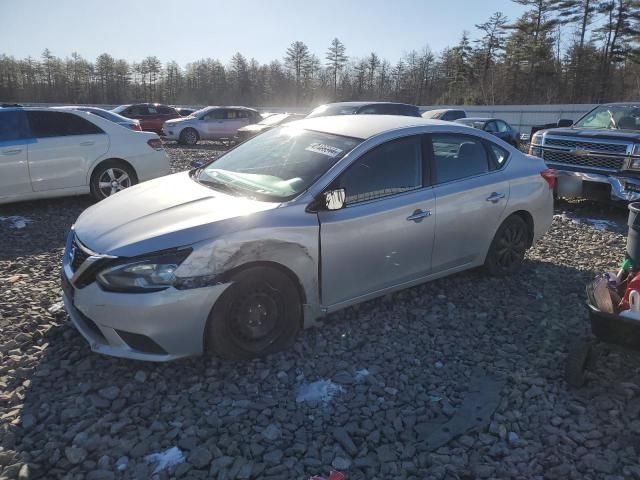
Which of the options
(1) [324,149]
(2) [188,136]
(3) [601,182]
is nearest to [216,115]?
(2) [188,136]

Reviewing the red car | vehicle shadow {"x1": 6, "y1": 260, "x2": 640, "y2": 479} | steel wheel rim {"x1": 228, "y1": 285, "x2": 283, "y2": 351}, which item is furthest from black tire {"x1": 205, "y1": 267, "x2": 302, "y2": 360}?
the red car

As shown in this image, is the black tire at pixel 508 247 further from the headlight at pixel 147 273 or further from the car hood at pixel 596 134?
the car hood at pixel 596 134

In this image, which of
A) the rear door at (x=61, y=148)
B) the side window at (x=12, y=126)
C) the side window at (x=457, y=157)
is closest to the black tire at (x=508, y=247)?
the side window at (x=457, y=157)

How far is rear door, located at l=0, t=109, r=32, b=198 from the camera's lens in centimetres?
678

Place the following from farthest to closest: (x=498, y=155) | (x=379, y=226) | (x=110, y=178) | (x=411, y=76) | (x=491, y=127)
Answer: (x=411, y=76), (x=491, y=127), (x=110, y=178), (x=498, y=155), (x=379, y=226)

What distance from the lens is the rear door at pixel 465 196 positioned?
13.8 ft

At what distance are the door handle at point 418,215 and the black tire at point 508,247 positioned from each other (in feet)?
3.82

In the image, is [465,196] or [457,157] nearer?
[465,196]

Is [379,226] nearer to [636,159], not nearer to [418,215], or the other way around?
[418,215]

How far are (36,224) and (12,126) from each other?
1522mm

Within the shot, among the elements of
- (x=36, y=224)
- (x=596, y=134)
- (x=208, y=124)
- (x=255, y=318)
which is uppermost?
(x=596, y=134)

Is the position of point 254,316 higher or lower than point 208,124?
lower

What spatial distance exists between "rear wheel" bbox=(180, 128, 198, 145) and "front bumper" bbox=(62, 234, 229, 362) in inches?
715

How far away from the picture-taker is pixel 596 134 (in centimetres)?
778
